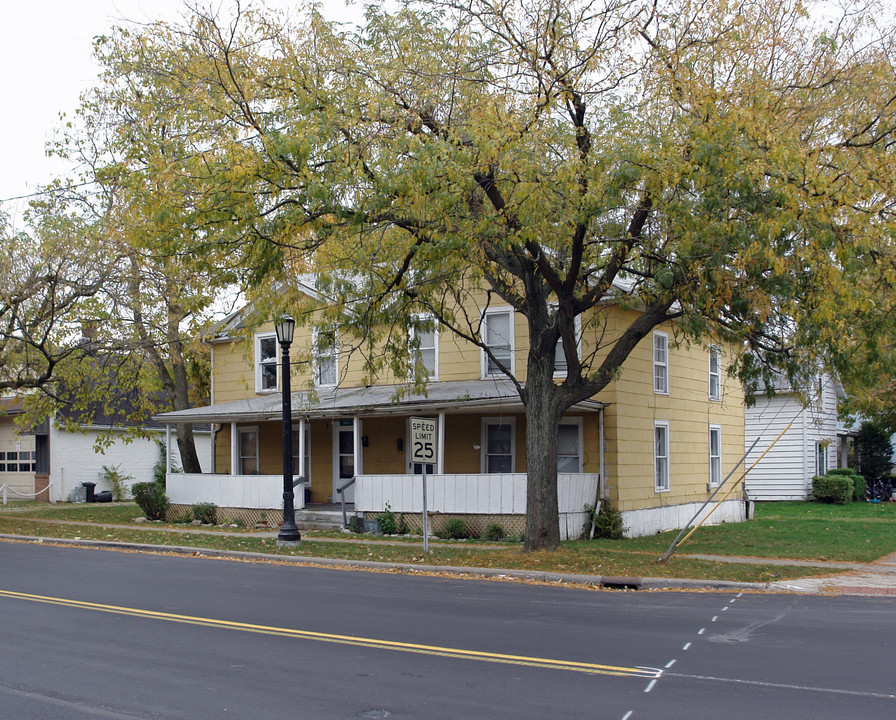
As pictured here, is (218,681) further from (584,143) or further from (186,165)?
(584,143)

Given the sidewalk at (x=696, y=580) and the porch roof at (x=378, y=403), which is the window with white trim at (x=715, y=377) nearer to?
the porch roof at (x=378, y=403)

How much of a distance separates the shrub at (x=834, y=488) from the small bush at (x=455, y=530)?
19126mm

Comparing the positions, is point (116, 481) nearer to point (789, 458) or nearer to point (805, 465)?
point (789, 458)

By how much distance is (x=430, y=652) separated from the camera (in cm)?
843

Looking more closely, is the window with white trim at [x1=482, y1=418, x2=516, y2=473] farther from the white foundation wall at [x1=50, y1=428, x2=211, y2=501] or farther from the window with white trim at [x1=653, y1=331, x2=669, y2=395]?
the white foundation wall at [x1=50, y1=428, x2=211, y2=501]

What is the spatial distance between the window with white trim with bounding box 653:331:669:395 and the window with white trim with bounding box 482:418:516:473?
167 inches

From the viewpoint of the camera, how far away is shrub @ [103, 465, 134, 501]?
3509 centimetres

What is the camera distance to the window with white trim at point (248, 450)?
1061 inches

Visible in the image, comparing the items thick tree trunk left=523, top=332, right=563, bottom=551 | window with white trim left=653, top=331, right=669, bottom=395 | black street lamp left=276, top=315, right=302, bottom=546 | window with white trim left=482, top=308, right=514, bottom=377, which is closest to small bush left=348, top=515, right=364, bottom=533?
black street lamp left=276, top=315, right=302, bottom=546

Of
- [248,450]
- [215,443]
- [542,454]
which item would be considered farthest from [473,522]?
[215,443]

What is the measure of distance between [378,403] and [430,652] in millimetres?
13089

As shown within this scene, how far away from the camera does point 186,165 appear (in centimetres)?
1290

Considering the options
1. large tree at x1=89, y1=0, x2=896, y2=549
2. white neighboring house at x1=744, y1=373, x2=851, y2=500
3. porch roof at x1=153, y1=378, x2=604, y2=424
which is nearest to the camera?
large tree at x1=89, y1=0, x2=896, y2=549

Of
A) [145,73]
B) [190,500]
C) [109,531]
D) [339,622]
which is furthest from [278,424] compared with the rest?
[339,622]
